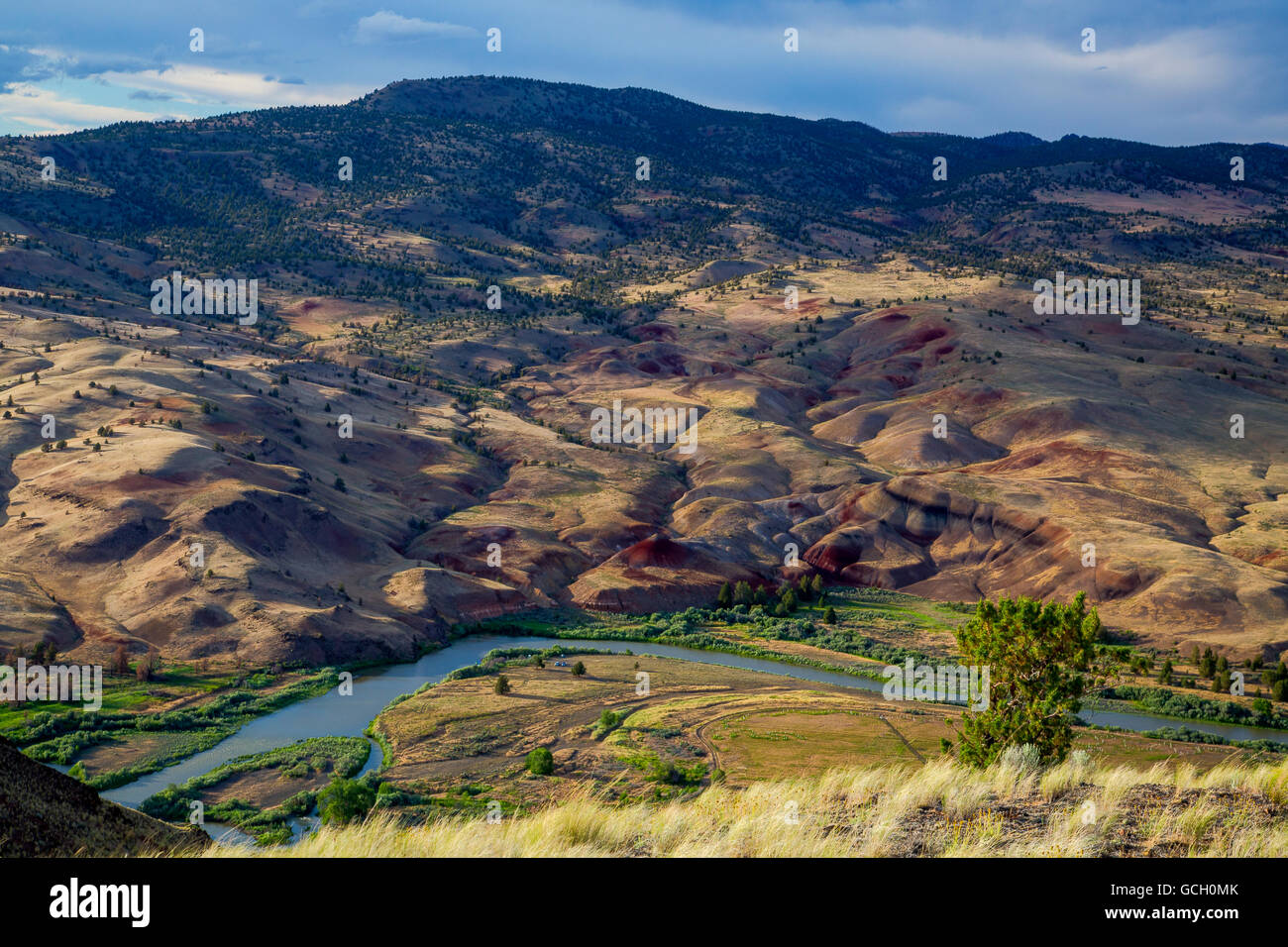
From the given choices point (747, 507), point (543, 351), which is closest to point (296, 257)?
point (543, 351)

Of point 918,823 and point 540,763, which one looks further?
point 540,763

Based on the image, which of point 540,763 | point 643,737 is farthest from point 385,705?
point 643,737

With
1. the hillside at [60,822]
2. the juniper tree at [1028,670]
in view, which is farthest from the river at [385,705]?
the hillside at [60,822]

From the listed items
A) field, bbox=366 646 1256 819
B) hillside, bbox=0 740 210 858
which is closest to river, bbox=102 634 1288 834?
field, bbox=366 646 1256 819

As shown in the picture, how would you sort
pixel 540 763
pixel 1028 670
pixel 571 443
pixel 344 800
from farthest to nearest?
pixel 571 443 → pixel 540 763 → pixel 344 800 → pixel 1028 670

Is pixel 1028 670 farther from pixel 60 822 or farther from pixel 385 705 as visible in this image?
pixel 385 705

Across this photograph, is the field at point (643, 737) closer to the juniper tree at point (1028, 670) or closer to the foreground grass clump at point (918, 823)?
the juniper tree at point (1028, 670)
